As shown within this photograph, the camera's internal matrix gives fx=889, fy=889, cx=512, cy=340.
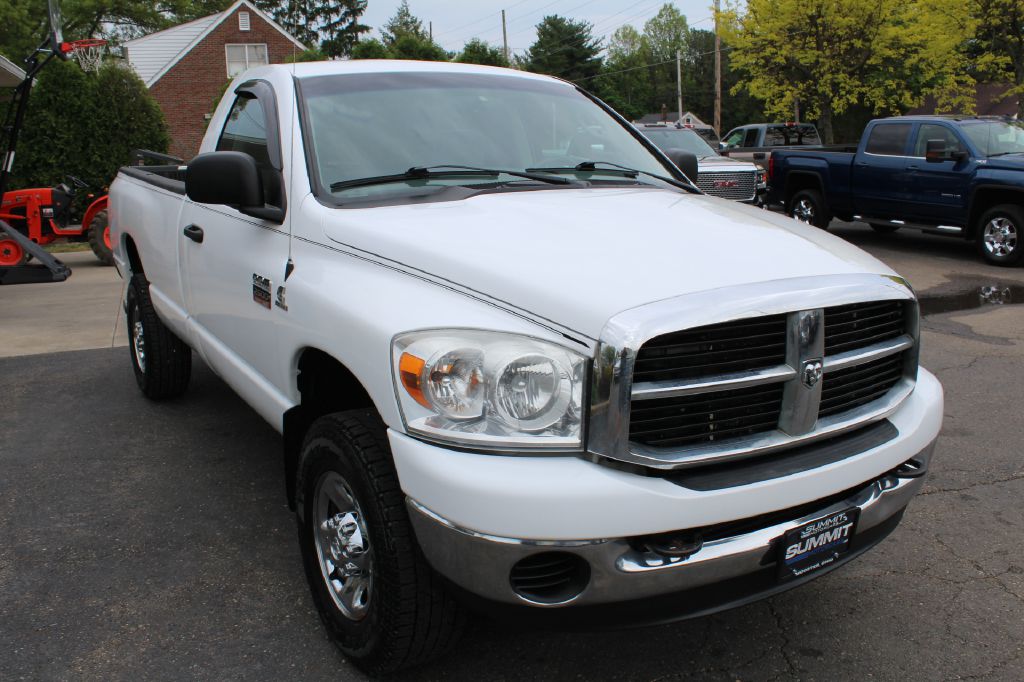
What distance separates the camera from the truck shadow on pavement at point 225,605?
110 inches

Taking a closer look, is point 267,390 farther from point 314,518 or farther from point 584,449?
point 584,449

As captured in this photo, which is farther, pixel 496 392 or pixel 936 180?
pixel 936 180

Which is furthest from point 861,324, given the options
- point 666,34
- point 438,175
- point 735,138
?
point 666,34

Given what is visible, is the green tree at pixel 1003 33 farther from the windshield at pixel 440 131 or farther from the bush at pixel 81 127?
the windshield at pixel 440 131

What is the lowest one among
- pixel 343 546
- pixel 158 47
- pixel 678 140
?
pixel 343 546

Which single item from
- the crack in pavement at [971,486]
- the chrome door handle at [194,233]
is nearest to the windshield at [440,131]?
the chrome door handle at [194,233]

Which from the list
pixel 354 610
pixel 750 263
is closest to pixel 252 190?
pixel 354 610

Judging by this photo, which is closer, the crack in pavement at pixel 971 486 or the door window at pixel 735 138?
the crack in pavement at pixel 971 486

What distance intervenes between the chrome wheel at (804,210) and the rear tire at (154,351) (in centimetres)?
1046

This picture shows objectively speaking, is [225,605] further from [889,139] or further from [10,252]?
[889,139]

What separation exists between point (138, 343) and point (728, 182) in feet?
32.9

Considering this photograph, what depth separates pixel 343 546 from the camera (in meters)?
2.70

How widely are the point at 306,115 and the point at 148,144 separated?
14.3 metres

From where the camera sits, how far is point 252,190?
319 centimetres
